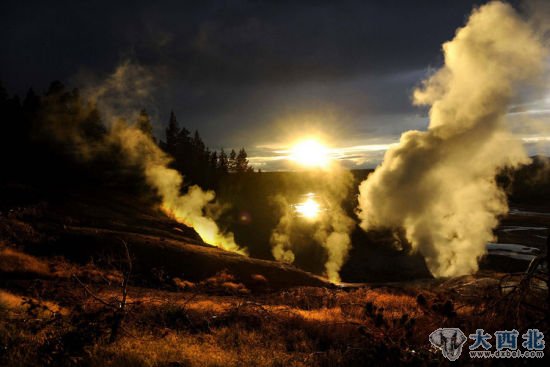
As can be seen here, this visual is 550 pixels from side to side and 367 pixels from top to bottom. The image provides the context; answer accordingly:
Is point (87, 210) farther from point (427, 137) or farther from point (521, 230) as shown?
point (521, 230)

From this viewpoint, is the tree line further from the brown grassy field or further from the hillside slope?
the brown grassy field

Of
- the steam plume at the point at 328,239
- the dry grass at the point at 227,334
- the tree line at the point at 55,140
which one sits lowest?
the steam plume at the point at 328,239

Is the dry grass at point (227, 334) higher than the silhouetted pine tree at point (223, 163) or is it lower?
lower

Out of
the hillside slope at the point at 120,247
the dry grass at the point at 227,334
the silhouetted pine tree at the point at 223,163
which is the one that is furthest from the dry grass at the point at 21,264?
the silhouetted pine tree at the point at 223,163

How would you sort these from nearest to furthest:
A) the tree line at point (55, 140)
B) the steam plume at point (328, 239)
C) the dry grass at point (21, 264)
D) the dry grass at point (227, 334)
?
the dry grass at point (227, 334), the dry grass at point (21, 264), the steam plume at point (328, 239), the tree line at point (55, 140)

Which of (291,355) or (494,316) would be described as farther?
(291,355)

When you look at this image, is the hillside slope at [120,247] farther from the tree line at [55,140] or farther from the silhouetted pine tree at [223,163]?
the silhouetted pine tree at [223,163]

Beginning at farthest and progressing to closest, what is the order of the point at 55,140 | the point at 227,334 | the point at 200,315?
the point at 55,140
the point at 200,315
the point at 227,334

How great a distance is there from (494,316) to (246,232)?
61952mm

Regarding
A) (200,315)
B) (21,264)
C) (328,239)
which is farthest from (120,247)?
(328,239)

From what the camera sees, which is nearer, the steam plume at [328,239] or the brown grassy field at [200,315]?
the brown grassy field at [200,315]

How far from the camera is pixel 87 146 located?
6512cm

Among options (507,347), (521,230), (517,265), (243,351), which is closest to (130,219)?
(243,351)

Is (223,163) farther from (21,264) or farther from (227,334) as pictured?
(227,334)
